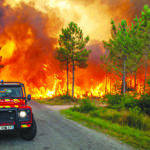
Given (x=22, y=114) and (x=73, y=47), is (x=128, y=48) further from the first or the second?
(x=22, y=114)

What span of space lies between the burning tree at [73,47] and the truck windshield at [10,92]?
2511 centimetres

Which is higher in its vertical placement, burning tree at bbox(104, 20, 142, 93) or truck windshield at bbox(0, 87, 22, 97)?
burning tree at bbox(104, 20, 142, 93)

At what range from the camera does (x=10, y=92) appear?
746 centimetres

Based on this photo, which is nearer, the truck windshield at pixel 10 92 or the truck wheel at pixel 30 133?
the truck wheel at pixel 30 133

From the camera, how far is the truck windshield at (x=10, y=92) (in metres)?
7.36

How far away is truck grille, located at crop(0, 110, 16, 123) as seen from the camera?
20.0 feet

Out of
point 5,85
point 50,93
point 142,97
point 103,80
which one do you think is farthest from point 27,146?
point 103,80

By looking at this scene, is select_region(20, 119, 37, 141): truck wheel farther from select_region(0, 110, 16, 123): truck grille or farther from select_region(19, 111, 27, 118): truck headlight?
select_region(0, 110, 16, 123): truck grille

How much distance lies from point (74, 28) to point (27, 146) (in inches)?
1099

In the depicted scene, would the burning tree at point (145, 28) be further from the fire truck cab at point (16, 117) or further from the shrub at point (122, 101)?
the fire truck cab at point (16, 117)

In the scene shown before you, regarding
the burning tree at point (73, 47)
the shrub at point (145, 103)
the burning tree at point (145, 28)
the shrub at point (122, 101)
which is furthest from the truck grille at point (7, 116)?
the burning tree at point (73, 47)

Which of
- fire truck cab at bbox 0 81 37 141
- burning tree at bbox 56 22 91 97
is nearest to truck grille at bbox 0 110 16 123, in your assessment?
fire truck cab at bbox 0 81 37 141

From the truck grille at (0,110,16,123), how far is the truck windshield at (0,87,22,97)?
1.28 m

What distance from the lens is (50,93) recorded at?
130 feet
